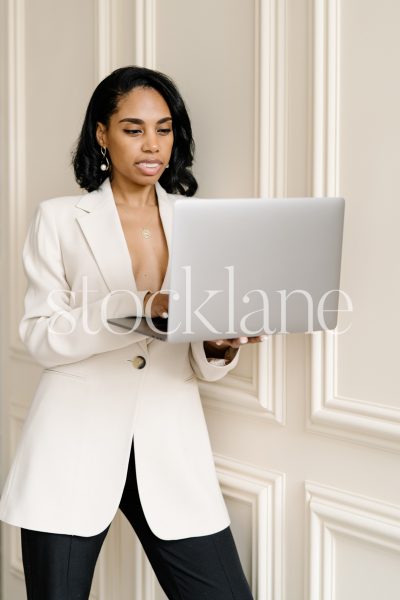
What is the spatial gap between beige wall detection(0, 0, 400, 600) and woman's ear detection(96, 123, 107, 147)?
298mm

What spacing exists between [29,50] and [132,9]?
644 mm

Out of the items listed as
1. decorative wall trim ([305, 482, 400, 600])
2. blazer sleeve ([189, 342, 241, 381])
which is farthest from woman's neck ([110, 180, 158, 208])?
decorative wall trim ([305, 482, 400, 600])

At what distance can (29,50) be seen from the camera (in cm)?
279

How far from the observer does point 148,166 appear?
5.95ft

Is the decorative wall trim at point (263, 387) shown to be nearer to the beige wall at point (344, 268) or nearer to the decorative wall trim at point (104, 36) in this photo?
the beige wall at point (344, 268)

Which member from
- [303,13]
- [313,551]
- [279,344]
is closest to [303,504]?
[313,551]

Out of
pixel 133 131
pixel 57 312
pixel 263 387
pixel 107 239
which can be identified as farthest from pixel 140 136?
pixel 263 387

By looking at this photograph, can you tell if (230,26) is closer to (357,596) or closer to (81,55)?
(81,55)

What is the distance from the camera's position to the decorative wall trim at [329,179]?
167cm

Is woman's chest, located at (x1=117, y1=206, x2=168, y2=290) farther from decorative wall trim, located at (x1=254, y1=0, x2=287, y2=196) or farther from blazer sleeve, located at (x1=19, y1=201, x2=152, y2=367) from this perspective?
decorative wall trim, located at (x1=254, y1=0, x2=287, y2=196)

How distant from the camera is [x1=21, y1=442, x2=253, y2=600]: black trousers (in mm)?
1753

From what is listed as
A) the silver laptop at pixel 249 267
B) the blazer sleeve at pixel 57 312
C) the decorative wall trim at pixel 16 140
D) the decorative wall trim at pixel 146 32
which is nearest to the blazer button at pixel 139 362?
the blazer sleeve at pixel 57 312

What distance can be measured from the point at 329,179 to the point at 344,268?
0.63ft

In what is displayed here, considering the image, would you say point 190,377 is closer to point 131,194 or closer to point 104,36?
point 131,194
